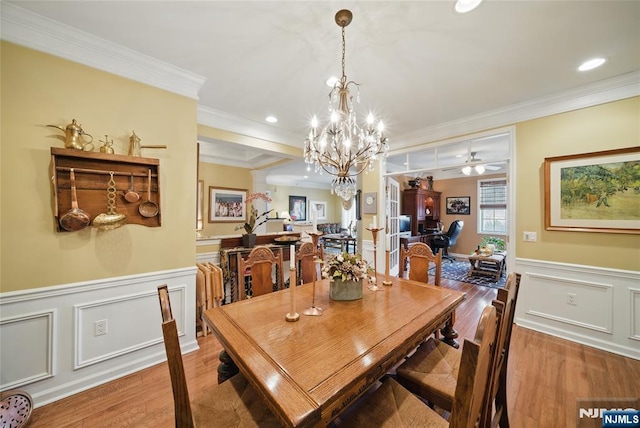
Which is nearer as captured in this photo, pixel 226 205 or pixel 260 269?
pixel 260 269

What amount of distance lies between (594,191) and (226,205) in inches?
228

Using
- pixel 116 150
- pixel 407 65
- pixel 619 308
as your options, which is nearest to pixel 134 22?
pixel 116 150

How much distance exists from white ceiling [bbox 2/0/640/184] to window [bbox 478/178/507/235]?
15.2 feet

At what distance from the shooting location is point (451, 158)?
5504 millimetres

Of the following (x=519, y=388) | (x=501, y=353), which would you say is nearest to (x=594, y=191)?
(x=519, y=388)

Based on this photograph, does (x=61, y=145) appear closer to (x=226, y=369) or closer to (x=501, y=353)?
(x=226, y=369)

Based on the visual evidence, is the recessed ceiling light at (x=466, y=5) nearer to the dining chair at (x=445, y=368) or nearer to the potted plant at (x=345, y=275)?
the dining chair at (x=445, y=368)

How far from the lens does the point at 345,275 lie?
160 centimetres

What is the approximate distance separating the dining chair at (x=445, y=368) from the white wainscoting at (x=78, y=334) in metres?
2.10

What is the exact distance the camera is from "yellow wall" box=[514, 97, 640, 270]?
2.27 m

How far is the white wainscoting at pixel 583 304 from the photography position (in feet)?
7.37

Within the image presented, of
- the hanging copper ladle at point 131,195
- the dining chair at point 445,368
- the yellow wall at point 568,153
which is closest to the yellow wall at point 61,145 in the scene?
the hanging copper ladle at point 131,195

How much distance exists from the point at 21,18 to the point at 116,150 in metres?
0.91

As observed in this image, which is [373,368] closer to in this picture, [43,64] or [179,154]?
[179,154]
